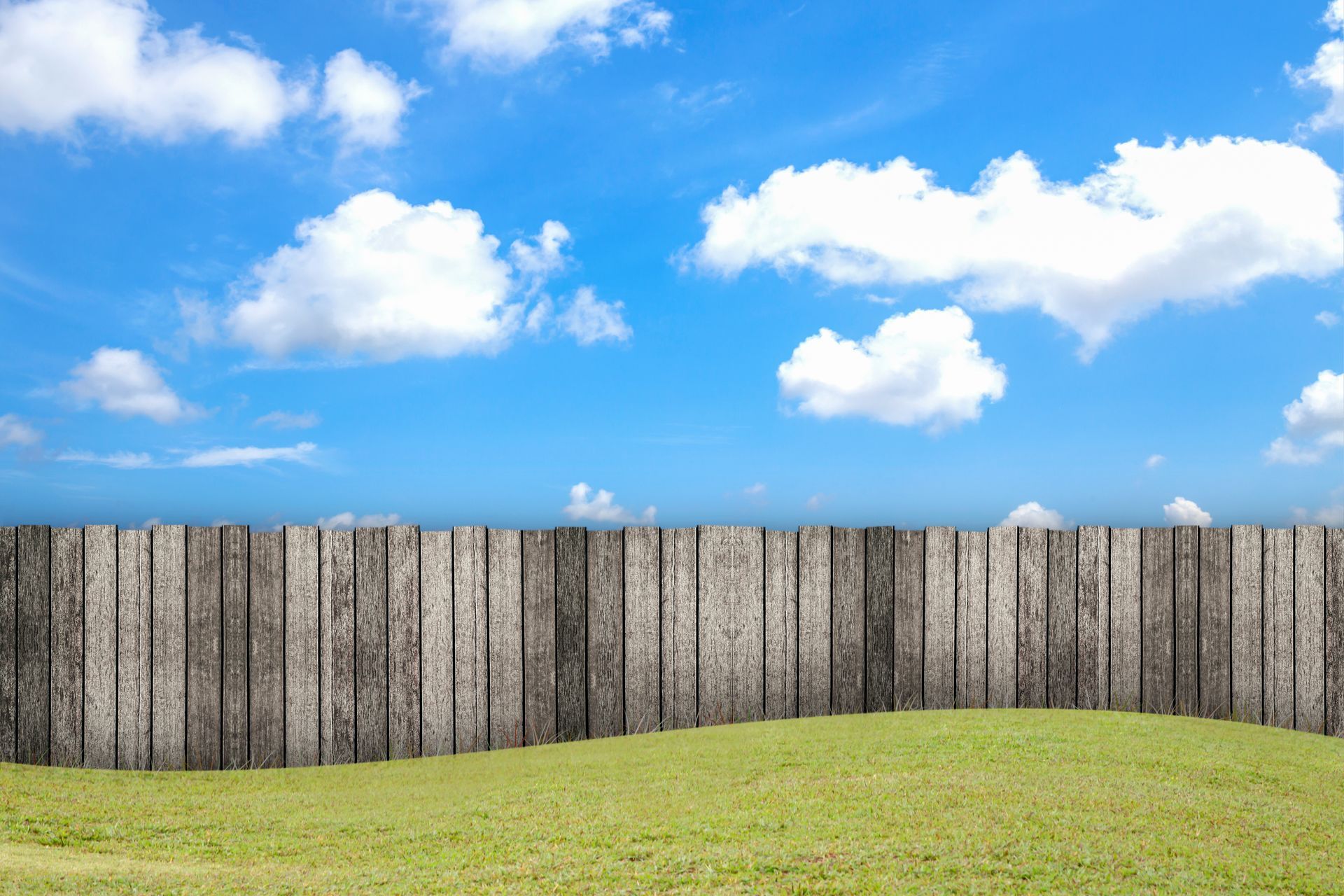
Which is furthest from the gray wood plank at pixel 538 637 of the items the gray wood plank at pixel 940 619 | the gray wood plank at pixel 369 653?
the gray wood plank at pixel 940 619

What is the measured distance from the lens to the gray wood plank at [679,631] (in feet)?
19.6

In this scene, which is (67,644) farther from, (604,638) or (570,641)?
Answer: (604,638)

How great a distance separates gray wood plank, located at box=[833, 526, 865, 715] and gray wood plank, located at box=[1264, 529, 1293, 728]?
9.59 feet

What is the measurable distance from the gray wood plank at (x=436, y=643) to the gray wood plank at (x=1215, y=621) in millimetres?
5203

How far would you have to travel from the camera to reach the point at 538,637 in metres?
5.91

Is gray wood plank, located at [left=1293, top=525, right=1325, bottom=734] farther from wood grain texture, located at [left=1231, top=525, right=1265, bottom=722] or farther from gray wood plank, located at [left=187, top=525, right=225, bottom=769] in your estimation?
gray wood plank, located at [left=187, top=525, right=225, bottom=769]

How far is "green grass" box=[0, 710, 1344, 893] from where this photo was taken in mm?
3170

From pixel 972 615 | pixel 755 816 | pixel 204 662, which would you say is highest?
pixel 972 615

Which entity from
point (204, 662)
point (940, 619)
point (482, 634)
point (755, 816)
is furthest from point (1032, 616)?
point (204, 662)

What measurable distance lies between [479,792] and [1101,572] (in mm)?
4426

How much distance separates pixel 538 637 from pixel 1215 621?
15.5 ft

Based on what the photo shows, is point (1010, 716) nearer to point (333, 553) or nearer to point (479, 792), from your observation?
point (479, 792)

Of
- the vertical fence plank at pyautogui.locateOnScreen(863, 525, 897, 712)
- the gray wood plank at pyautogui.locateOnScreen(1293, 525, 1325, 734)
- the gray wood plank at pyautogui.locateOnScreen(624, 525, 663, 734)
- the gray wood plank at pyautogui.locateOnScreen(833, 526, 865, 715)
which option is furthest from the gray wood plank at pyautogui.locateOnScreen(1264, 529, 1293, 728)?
the gray wood plank at pyautogui.locateOnScreen(624, 525, 663, 734)

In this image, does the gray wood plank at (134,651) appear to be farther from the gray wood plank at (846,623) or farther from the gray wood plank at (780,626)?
the gray wood plank at (846,623)
